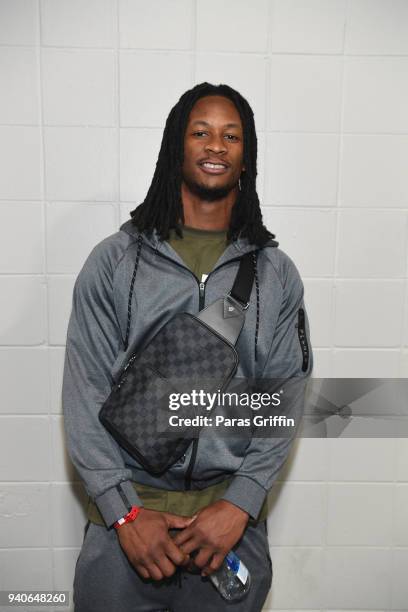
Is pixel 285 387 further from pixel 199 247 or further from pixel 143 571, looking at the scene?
pixel 143 571

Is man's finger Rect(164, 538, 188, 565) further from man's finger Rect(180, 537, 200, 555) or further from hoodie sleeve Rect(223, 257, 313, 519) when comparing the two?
hoodie sleeve Rect(223, 257, 313, 519)

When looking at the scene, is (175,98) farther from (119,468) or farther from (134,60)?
(119,468)

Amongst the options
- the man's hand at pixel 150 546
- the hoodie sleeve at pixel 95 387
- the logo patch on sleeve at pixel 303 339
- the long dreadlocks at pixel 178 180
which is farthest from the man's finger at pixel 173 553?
the long dreadlocks at pixel 178 180

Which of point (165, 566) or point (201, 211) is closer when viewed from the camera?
point (165, 566)

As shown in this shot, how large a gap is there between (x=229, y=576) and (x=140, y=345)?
1.86ft

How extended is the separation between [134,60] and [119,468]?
108cm

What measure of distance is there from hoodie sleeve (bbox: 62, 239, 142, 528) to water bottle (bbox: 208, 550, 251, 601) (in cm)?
25

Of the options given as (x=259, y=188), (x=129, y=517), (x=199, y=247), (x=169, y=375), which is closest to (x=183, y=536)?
(x=129, y=517)

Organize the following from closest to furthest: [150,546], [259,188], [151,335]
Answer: [150,546], [151,335], [259,188]

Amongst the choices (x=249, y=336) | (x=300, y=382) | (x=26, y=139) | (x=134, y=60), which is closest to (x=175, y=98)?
(x=134, y=60)

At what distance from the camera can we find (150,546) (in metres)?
1.21

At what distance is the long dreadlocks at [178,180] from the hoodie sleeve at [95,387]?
0.47 feet

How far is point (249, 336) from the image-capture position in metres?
1.32

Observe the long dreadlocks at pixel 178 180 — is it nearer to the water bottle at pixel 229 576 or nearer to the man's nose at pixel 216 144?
the man's nose at pixel 216 144
